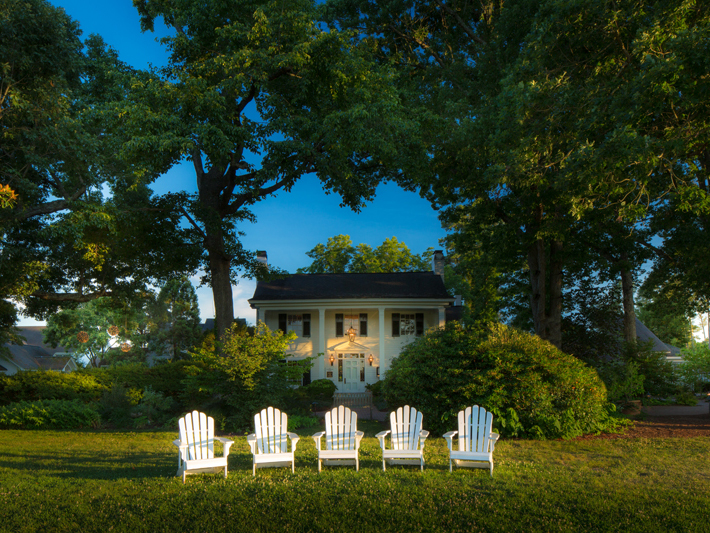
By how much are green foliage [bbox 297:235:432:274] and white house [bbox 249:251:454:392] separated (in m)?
10.1

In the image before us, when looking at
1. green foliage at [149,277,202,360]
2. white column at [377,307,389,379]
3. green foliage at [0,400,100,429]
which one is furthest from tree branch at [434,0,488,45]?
green foliage at [149,277,202,360]

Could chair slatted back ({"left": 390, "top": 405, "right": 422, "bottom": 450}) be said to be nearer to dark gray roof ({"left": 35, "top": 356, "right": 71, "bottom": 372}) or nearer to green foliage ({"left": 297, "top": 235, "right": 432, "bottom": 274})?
green foliage ({"left": 297, "top": 235, "right": 432, "bottom": 274})

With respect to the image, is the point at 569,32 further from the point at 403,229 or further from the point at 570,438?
the point at 403,229

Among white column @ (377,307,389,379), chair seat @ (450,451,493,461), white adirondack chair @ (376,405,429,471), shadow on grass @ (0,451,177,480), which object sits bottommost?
shadow on grass @ (0,451,177,480)

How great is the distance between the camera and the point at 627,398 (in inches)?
496

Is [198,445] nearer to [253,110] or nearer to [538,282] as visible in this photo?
[253,110]

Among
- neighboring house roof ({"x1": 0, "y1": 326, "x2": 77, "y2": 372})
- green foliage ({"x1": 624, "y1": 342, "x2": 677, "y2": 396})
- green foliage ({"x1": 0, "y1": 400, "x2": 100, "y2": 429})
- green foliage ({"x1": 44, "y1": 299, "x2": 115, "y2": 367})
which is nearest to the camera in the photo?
green foliage ({"x1": 0, "y1": 400, "x2": 100, "y2": 429})

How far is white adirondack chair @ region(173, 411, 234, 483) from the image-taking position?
6459mm

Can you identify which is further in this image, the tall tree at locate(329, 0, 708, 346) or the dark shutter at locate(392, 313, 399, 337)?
the dark shutter at locate(392, 313, 399, 337)

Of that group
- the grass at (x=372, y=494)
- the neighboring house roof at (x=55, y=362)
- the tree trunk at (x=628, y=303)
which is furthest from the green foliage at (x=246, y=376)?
the neighboring house roof at (x=55, y=362)

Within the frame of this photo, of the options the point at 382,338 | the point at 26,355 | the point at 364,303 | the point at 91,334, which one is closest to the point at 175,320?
the point at 26,355

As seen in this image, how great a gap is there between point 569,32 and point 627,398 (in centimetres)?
937

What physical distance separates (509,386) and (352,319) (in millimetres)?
15317

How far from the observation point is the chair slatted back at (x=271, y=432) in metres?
7.21
